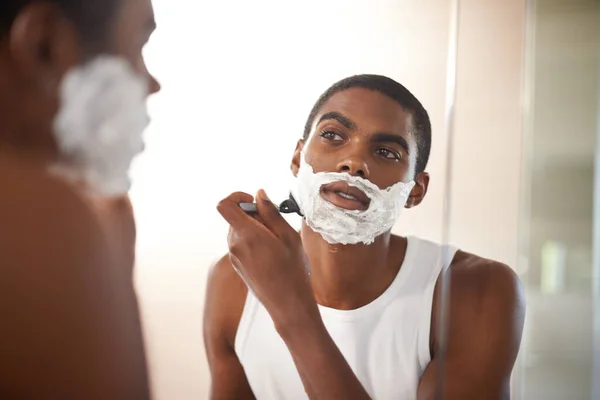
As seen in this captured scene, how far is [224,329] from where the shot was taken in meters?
1.06

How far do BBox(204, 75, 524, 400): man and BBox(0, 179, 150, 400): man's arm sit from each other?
0.19 meters

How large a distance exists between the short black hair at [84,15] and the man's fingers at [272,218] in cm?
45

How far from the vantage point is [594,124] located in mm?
1119

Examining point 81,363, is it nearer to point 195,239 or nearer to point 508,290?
point 195,239

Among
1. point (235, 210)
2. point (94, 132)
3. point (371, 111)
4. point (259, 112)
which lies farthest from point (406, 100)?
point (94, 132)

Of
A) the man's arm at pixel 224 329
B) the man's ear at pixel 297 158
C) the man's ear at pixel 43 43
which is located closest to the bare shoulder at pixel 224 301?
the man's arm at pixel 224 329

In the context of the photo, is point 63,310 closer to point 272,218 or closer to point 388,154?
point 272,218

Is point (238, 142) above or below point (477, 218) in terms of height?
above

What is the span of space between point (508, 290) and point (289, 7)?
675mm

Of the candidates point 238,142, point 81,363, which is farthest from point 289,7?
point 81,363

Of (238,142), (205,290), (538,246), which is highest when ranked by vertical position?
(238,142)

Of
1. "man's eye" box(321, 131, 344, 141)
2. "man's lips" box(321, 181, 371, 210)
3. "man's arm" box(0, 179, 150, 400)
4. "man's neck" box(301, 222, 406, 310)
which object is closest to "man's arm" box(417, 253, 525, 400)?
"man's neck" box(301, 222, 406, 310)

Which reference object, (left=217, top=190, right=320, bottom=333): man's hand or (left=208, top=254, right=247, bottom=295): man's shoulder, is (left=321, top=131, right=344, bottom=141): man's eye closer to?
(left=217, top=190, right=320, bottom=333): man's hand

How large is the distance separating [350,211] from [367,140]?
0.13m
